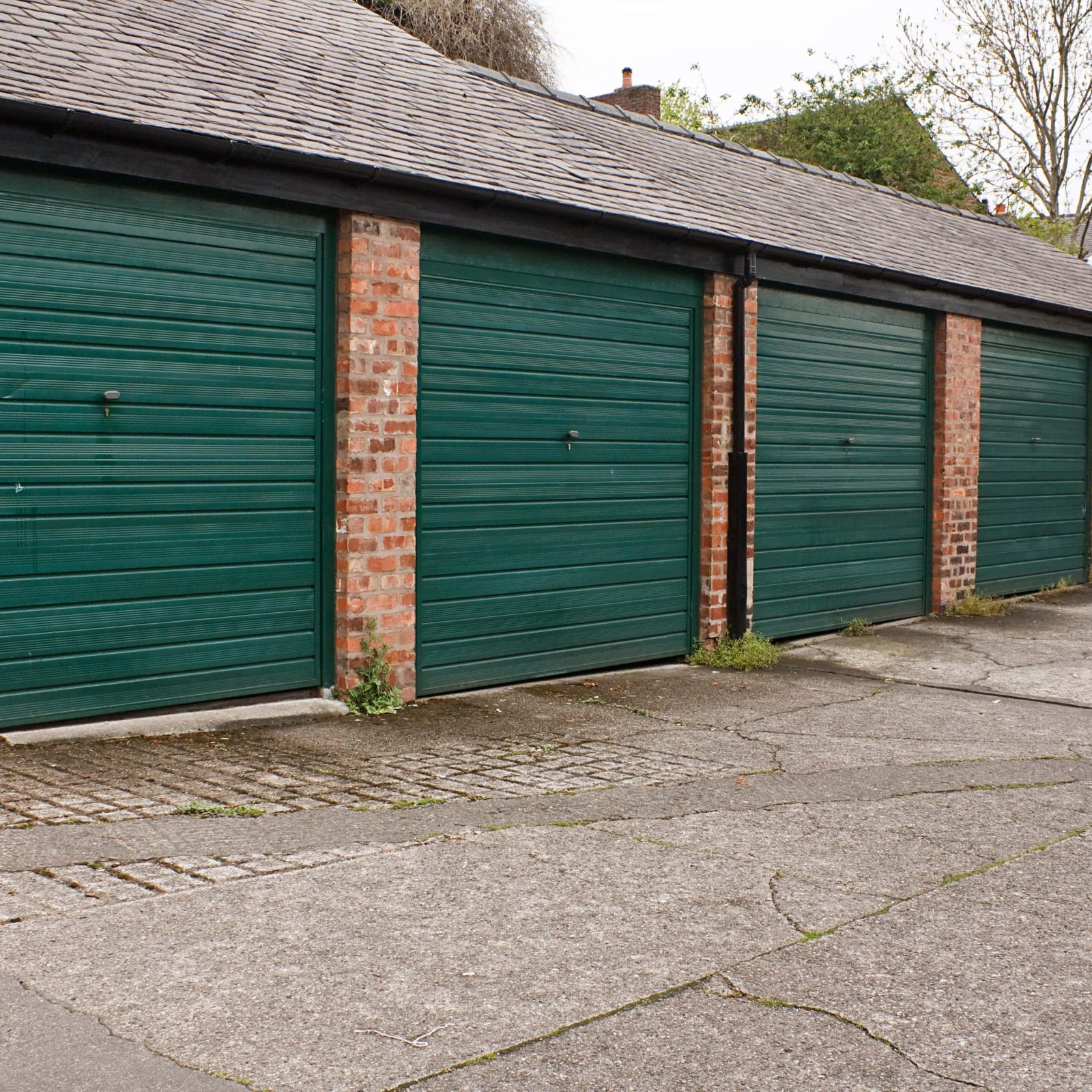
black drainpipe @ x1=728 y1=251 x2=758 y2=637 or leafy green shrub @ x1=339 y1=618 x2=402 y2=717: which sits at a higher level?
black drainpipe @ x1=728 y1=251 x2=758 y2=637

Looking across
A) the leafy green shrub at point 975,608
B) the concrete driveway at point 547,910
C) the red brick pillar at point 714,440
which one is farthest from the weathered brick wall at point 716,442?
the leafy green shrub at point 975,608

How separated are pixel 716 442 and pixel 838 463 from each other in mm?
2067

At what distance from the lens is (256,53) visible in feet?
29.1

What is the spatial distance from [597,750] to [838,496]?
573 centimetres

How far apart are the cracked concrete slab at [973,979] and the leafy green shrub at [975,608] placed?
8892mm

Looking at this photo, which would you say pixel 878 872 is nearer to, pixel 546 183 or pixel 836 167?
pixel 546 183

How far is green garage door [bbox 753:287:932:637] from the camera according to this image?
36.0 ft

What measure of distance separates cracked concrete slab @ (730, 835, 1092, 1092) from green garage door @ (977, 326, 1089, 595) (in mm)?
10122

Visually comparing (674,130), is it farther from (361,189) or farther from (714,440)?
(361,189)

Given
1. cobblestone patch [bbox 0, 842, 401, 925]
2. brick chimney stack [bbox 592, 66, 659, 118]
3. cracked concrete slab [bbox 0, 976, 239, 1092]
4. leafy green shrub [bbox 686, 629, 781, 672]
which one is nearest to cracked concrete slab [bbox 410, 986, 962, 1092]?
cracked concrete slab [bbox 0, 976, 239, 1092]

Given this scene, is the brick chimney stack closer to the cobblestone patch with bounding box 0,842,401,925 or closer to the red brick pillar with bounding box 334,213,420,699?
the red brick pillar with bounding box 334,213,420,699

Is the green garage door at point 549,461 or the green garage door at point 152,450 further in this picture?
the green garage door at point 549,461

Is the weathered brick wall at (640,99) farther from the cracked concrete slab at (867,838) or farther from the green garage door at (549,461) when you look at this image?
the cracked concrete slab at (867,838)

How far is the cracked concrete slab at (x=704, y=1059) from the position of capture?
10.0 ft
